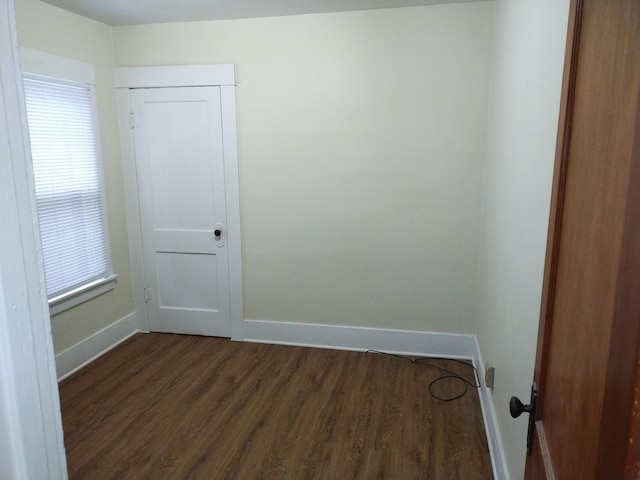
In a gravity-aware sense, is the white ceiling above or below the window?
above

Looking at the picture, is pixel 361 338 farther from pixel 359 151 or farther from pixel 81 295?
pixel 81 295

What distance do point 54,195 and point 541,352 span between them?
124 inches

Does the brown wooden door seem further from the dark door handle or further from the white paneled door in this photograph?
the white paneled door

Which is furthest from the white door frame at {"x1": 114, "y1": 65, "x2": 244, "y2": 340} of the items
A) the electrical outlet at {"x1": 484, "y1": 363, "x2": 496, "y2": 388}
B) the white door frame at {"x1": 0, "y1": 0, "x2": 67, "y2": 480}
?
the white door frame at {"x1": 0, "y1": 0, "x2": 67, "y2": 480}

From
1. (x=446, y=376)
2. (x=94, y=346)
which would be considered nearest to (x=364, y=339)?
(x=446, y=376)

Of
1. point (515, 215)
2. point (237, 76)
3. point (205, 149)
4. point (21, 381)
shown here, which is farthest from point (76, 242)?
point (515, 215)

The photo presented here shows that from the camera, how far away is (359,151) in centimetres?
330

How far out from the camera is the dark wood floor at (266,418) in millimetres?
2244

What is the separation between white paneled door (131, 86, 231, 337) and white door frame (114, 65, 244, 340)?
0.05 m

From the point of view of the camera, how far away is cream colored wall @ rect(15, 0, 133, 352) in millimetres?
2847

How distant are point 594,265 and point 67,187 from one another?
3.32 m

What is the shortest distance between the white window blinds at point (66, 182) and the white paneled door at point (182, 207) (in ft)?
1.34

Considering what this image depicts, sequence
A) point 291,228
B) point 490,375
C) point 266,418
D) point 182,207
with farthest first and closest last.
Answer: point 182,207 → point 291,228 → point 266,418 → point 490,375

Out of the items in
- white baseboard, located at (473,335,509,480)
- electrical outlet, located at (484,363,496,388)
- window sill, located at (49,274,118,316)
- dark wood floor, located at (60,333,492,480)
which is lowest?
dark wood floor, located at (60,333,492,480)
